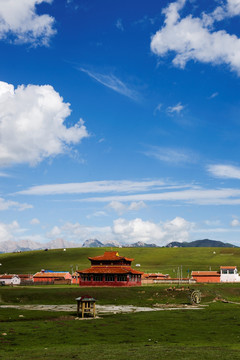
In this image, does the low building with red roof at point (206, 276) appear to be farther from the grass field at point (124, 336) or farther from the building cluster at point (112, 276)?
the grass field at point (124, 336)

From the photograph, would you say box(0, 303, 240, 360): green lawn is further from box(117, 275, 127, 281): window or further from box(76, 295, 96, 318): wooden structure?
box(117, 275, 127, 281): window

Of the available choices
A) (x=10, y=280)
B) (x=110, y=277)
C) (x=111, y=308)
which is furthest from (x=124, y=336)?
(x=10, y=280)

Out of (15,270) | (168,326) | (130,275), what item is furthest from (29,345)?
(15,270)

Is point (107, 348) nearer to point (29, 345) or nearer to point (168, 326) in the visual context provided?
point (29, 345)

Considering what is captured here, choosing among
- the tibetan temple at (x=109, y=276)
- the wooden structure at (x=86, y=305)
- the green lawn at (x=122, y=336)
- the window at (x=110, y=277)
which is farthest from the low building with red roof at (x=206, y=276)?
the wooden structure at (x=86, y=305)

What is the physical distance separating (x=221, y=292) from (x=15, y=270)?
114620mm

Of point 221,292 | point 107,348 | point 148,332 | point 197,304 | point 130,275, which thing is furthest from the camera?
point 130,275

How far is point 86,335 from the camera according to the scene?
44.8m

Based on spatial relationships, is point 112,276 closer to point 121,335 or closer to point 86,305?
point 86,305

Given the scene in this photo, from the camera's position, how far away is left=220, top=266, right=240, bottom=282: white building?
5827 inches

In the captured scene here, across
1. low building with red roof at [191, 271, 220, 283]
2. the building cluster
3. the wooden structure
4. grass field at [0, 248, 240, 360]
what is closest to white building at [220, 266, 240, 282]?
the building cluster

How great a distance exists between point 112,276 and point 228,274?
46.1m

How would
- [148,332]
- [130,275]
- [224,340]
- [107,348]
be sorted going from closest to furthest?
[107,348]
[224,340]
[148,332]
[130,275]

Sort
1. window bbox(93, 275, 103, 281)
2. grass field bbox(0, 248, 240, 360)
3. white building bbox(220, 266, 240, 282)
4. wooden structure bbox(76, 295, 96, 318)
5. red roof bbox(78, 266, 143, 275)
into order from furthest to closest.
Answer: white building bbox(220, 266, 240, 282) → window bbox(93, 275, 103, 281) → red roof bbox(78, 266, 143, 275) → wooden structure bbox(76, 295, 96, 318) → grass field bbox(0, 248, 240, 360)
